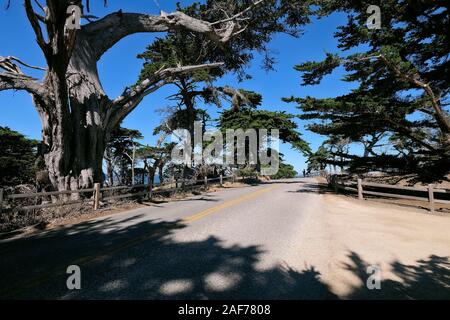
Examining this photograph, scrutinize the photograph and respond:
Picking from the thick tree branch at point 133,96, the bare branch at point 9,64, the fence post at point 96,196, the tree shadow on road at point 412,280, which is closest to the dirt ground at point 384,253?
the tree shadow on road at point 412,280

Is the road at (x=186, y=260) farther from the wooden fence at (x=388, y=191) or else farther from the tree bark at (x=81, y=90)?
the wooden fence at (x=388, y=191)

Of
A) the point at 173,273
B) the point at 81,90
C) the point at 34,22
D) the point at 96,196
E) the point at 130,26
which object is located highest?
the point at 130,26

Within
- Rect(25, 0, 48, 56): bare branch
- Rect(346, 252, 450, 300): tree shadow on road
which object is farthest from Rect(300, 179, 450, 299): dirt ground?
Rect(25, 0, 48, 56): bare branch

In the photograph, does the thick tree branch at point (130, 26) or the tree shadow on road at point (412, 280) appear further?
the thick tree branch at point (130, 26)

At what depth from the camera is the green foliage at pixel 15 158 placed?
16373mm

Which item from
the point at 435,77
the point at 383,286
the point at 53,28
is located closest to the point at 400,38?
the point at 435,77

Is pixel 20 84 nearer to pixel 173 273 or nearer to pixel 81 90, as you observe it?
pixel 81 90

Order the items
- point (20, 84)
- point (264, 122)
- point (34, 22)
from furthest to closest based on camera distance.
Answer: point (264, 122) → point (20, 84) → point (34, 22)

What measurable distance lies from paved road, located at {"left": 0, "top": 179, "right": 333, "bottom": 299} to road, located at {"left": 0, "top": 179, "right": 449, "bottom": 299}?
0.01 metres

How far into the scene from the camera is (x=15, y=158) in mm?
20266

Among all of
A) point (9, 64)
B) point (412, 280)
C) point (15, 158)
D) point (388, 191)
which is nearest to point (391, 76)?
point (388, 191)

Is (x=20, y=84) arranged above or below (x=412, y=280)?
above

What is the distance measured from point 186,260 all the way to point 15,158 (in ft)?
73.3

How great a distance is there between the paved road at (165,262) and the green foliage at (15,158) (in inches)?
442
